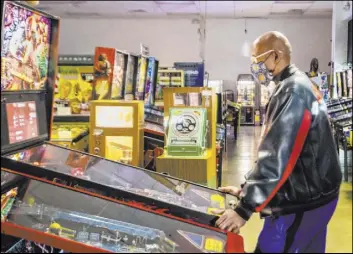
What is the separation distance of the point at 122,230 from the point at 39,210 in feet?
1.27

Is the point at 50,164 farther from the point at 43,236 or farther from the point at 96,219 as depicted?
the point at 43,236

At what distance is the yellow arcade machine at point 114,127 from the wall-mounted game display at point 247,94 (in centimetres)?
1250

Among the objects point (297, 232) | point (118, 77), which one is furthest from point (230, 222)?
point (118, 77)

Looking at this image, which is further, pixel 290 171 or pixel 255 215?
pixel 255 215

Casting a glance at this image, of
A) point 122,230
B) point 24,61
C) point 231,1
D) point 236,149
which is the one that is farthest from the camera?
point 231,1

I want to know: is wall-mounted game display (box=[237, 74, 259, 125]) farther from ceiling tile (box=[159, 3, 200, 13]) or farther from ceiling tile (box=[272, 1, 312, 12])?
ceiling tile (box=[159, 3, 200, 13])

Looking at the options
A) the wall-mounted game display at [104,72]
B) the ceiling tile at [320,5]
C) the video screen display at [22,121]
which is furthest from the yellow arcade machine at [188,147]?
the ceiling tile at [320,5]

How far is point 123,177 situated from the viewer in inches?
94.7

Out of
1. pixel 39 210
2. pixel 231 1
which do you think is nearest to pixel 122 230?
pixel 39 210

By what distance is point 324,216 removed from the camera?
5.60ft

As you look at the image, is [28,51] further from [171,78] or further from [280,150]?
[171,78]

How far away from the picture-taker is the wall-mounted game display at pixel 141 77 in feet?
21.0

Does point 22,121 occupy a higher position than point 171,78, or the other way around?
point 171,78

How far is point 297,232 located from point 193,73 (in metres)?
9.26
